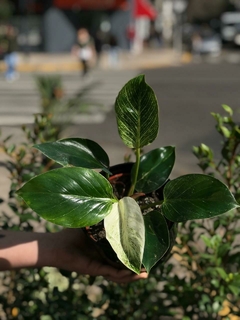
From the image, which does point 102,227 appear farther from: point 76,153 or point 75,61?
point 75,61

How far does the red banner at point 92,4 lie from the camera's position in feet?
93.4

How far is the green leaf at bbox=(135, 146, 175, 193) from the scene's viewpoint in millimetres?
1510

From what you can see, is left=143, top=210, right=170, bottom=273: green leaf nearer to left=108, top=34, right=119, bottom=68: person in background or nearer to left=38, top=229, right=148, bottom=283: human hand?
left=38, top=229, right=148, bottom=283: human hand

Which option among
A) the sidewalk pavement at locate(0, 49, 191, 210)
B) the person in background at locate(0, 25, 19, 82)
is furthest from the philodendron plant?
the sidewalk pavement at locate(0, 49, 191, 210)

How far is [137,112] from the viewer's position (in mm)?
1359

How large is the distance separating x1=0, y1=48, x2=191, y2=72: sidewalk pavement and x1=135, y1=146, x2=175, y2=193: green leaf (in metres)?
20.4

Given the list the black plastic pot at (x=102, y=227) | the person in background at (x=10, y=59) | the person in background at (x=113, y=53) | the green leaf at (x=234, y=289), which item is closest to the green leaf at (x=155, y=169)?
the black plastic pot at (x=102, y=227)

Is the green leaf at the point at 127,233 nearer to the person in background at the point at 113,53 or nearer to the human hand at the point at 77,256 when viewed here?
the human hand at the point at 77,256

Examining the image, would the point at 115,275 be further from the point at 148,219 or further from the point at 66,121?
the point at 66,121

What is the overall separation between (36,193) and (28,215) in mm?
784

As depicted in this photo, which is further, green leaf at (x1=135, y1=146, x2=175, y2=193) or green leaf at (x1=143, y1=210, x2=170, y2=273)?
green leaf at (x1=135, y1=146, x2=175, y2=193)

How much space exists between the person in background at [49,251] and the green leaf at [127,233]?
0.99ft

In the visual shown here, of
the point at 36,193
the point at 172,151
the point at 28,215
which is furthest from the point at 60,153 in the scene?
the point at 28,215

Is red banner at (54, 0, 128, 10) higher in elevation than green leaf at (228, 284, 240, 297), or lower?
lower
